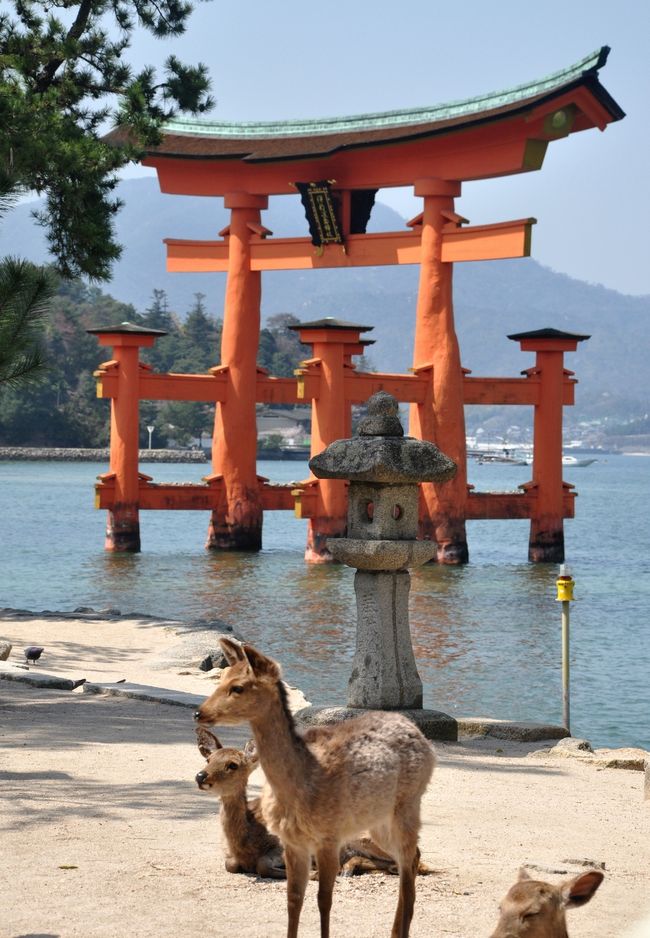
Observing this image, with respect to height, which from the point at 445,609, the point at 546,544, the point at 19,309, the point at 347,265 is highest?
the point at 347,265

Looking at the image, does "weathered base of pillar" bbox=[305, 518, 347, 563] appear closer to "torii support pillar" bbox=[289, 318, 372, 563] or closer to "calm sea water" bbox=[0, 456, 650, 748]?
"torii support pillar" bbox=[289, 318, 372, 563]

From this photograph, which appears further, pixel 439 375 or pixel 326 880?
pixel 439 375

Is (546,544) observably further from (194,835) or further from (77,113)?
(194,835)

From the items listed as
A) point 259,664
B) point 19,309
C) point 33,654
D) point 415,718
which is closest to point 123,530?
point 33,654

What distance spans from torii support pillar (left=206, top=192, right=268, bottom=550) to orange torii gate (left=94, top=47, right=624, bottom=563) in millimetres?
32

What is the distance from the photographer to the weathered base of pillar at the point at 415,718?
9.12 meters

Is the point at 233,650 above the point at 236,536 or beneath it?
above

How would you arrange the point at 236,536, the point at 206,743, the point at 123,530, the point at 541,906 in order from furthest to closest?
the point at 236,536, the point at 123,530, the point at 206,743, the point at 541,906

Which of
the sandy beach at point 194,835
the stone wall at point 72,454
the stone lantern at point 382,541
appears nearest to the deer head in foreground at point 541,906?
the sandy beach at point 194,835

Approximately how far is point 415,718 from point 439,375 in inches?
632

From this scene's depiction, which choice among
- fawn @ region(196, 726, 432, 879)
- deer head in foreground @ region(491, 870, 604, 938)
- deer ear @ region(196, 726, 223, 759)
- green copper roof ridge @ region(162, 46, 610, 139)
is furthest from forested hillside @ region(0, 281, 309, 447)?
deer head in foreground @ region(491, 870, 604, 938)

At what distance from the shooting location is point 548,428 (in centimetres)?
2634

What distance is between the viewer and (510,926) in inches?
144

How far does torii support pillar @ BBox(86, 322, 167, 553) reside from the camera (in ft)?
83.3
